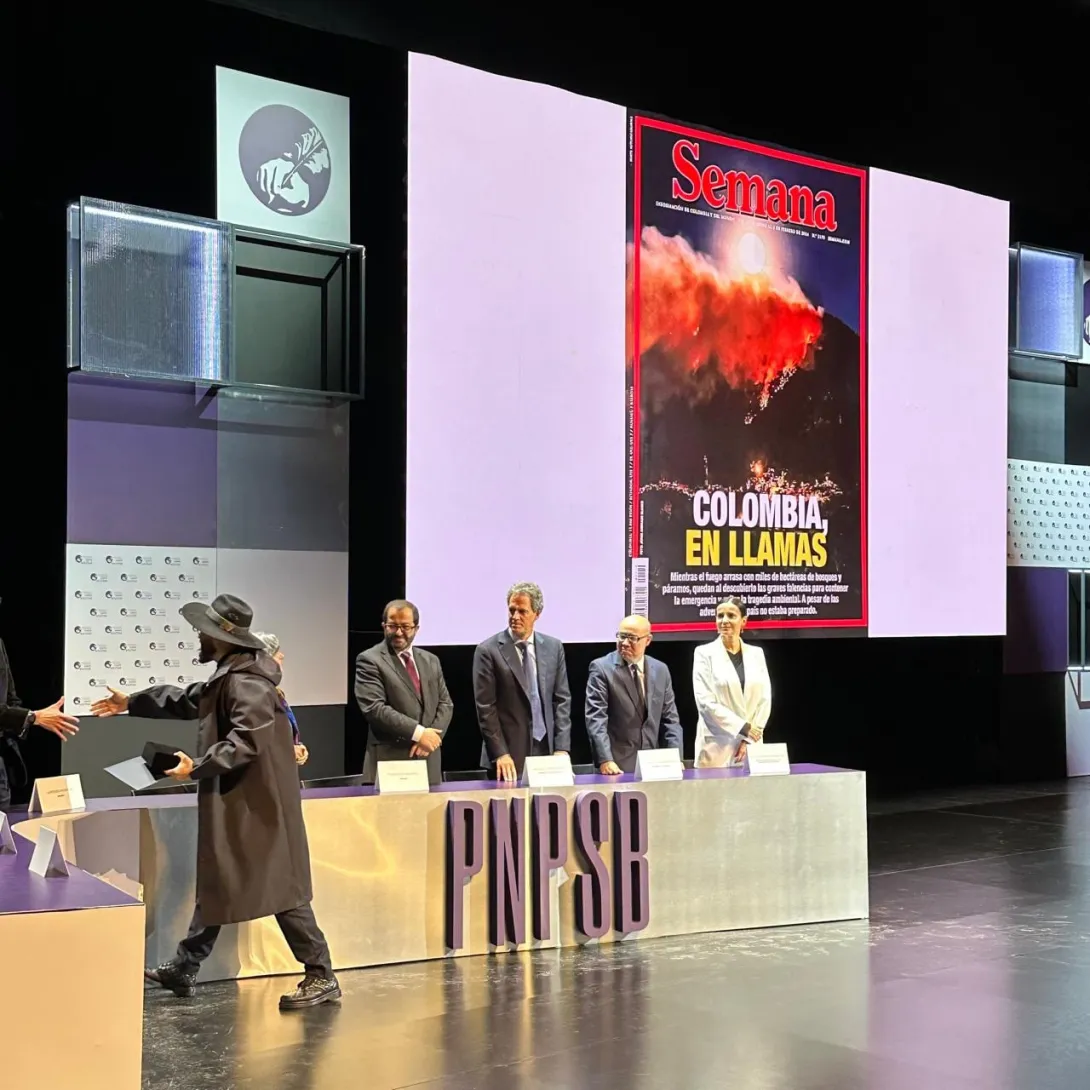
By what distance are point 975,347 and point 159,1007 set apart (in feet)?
23.2

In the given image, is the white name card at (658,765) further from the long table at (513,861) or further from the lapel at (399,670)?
the lapel at (399,670)

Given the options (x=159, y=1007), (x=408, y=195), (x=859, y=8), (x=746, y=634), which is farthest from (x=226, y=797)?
(x=859, y=8)

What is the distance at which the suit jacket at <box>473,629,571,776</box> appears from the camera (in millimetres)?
6277

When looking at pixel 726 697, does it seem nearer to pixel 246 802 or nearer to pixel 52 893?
pixel 246 802

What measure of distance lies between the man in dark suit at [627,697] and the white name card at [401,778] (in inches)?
44.2

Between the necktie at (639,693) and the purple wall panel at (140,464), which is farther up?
the purple wall panel at (140,464)

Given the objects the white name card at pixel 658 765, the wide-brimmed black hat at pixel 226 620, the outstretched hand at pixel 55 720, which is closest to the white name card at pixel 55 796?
the outstretched hand at pixel 55 720

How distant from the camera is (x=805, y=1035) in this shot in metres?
4.35

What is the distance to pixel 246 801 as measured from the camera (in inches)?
177

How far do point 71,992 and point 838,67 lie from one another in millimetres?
7859

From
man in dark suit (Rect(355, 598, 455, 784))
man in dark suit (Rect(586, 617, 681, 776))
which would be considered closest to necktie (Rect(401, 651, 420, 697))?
man in dark suit (Rect(355, 598, 455, 784))

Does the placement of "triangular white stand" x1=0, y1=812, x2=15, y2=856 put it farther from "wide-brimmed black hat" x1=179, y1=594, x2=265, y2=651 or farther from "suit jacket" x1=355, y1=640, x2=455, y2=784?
"suit jacket" x1=355, y1=640, x2=455, y2=784

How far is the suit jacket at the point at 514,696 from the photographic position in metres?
6.28

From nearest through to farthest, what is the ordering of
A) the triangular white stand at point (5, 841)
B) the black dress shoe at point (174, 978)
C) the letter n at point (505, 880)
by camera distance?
the triangular white stand at point (5, 841) → the black dress shoe at point (174, 978) → the letter n at point (505, 880)
